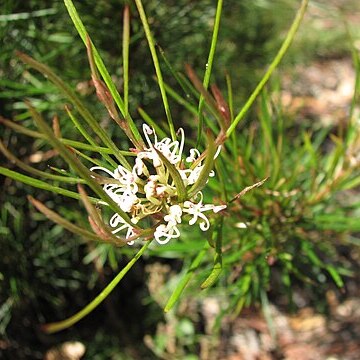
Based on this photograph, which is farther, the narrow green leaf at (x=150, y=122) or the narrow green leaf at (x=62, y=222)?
the narrow green leaf at (x=150, y=122)

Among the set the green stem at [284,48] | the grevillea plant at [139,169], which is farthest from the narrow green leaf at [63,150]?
the green stem at [284,48]

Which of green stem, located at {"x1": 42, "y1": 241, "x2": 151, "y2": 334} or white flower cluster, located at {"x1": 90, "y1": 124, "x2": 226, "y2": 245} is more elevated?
white flower cluster, located at {"x1": 90, "y1": 124, "x2": 226, "y2": 245}

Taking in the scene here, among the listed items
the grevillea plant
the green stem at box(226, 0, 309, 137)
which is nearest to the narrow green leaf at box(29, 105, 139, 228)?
the grevillea plant

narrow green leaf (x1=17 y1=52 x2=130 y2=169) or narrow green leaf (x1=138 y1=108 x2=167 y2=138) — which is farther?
narrow green leaf (x1=138 y1=108 x2=167 y2=138)

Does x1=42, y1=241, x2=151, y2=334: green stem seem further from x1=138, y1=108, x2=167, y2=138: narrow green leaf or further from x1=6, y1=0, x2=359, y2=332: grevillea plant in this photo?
x1=138, y1=108, x2=167, y2=138: narrow green leaf

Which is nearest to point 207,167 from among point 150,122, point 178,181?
point 178,181

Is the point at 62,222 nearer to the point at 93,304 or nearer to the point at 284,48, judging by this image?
the point at 93,304

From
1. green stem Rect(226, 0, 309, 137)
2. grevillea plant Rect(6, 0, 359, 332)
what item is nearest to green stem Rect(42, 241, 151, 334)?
grevillea plant Rect(6, 0, 359, 332)

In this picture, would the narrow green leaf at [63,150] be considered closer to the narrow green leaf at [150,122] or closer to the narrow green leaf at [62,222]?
the narrow green leaf at [62,222]

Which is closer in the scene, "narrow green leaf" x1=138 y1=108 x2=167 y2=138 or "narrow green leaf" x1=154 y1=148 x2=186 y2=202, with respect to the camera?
"narrow green leaf" x1=154 y1=148 x2=186 y2=202

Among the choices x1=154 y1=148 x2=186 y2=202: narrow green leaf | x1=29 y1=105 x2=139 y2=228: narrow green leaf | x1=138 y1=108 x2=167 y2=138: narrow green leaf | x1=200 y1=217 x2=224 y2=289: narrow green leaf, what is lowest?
x1=200 y1=217 x2=224 y2=289: narrow green leaf

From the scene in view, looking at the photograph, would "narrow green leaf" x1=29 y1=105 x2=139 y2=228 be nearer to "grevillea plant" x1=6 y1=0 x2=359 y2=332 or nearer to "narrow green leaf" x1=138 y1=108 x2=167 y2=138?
"grevillea plant" x1=6 y1=0 x2=359 y2=332

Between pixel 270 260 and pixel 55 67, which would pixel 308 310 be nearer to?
pixel 270 260
